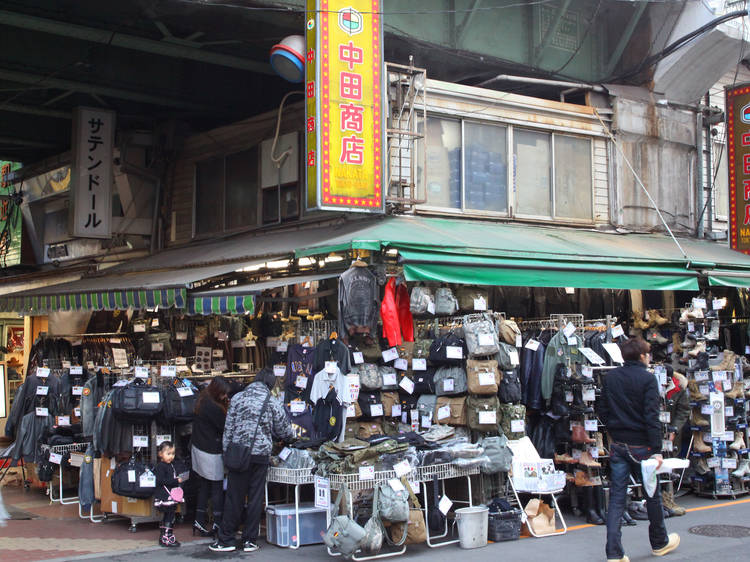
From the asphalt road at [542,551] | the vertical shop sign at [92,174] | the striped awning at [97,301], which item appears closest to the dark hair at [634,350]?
the asphalt road at [542,551]

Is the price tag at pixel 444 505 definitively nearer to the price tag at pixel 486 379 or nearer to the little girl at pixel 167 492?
the price tag at pixel 486 379

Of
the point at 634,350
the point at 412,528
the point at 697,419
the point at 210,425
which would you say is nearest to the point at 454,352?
the point at 412,528

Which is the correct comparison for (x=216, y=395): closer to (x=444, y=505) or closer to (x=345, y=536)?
(x=345, y=536)

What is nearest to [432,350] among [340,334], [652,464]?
[340,334]

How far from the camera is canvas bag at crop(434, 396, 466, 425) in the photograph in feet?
33.5

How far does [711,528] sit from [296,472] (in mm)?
4814

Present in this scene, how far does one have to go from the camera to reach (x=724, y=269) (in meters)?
14.0

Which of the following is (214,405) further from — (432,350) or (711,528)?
(711,528)

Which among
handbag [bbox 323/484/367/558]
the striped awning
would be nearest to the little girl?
handbag [bbox 323/484/367/558]

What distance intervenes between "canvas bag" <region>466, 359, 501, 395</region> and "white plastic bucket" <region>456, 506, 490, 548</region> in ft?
4.72

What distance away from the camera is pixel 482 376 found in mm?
9867

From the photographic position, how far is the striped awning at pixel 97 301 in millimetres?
11812

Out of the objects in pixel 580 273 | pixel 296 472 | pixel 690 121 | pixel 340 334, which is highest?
pixel 690 121

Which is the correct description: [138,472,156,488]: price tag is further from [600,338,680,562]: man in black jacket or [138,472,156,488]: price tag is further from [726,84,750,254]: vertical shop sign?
[726,84,750,254]: vertical shop sign
